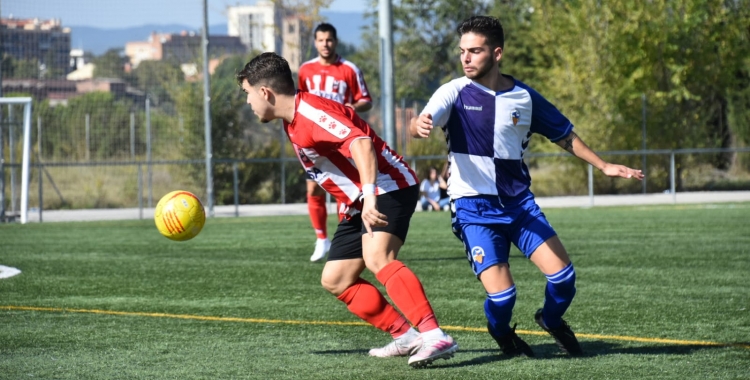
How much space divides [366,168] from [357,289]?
89 centimetres

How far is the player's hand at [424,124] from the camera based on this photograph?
5094mm

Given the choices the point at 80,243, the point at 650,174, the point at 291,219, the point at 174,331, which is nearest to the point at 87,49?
the point at 291,219

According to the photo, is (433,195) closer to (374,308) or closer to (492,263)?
(374,308)

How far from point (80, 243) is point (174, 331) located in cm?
823

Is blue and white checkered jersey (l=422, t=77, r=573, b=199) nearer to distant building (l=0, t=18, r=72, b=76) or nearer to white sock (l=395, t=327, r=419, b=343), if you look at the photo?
white sock (l=395, t=327, r=419, b=343)

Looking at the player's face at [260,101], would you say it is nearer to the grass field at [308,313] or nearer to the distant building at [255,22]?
the grass field at [308,313]

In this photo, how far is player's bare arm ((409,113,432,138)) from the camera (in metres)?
5.10

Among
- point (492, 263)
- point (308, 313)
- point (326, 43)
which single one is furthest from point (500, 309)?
point (326, 43)

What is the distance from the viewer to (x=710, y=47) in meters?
30.5

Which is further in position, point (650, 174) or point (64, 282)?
point (650, 174)

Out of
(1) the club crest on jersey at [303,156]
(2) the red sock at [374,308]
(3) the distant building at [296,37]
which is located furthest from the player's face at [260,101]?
(3) the distant building at [296,37]

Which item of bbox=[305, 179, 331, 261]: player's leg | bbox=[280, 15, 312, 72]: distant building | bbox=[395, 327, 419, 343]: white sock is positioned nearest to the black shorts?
bbox=[395, 327, 419, 343]: white sock

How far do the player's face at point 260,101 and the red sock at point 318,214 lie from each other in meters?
5.62

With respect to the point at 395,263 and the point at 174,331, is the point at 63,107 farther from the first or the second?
the point at 395,263
